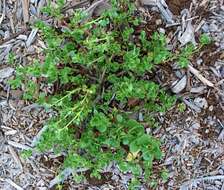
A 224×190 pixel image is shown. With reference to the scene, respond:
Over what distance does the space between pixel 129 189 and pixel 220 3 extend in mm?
842

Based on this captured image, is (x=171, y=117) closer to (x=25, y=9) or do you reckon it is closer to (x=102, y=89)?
(x=102, y=89)

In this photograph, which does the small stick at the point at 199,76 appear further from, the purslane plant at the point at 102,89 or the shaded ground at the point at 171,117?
the purslane plant at the point at 102,89

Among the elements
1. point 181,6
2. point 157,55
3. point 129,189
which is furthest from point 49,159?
point 181,6

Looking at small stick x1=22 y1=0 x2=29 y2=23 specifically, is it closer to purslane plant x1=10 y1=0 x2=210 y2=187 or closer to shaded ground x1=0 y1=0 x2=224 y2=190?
shaded ground x1=0 y1=0 x2=224 y2=190

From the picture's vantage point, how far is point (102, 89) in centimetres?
202

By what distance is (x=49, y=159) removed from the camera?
221 centimetres

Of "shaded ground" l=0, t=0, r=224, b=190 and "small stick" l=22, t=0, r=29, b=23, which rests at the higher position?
"small stick" l=22, t=0, r=29, b=23

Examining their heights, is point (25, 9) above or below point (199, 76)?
above

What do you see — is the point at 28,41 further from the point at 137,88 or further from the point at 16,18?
the point at 137,88

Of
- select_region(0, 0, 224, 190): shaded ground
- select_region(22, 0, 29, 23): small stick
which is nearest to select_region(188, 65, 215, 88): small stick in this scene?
select_region(0, 0, 224, 190): shaded ground

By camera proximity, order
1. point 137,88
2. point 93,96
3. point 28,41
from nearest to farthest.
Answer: point 137,88 < point 93,96 < point 28,41

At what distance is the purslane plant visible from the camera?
5.84 feet

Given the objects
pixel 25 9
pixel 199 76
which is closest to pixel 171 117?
pixel 199 76

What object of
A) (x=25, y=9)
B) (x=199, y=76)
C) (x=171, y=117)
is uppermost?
(x=25, y=9)
